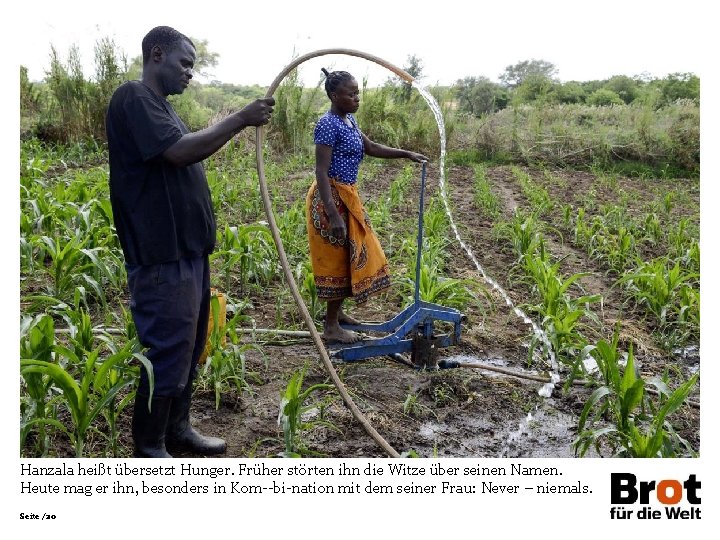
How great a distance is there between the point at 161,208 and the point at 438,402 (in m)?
1.58

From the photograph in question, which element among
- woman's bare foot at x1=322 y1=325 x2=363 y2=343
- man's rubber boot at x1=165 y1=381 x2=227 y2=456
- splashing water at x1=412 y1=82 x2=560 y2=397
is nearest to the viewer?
man's rubber boot at x1=165 y1=381 x2=227 y2=456

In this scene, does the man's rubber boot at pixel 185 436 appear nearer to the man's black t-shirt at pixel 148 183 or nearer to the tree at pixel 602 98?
the man's black t-shirt at pixel 148 183

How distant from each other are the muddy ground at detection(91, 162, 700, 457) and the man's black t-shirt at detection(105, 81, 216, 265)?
2.78 feet

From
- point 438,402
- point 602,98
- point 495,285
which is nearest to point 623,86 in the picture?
point 602,98

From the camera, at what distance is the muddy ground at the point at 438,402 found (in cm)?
284

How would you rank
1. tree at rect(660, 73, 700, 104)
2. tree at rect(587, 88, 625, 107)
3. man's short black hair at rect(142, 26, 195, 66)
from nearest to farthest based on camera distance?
man's short black hair at rect(142, 26, 195, 66)
tree at rect(660, 73, 700, 104)
tree at rect(587, 88, 625, 107)

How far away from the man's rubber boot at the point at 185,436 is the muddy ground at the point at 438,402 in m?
0.08

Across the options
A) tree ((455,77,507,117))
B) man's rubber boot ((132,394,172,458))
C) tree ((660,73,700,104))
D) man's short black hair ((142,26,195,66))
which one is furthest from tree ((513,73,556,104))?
man's rubber boot ((132,394,172,458))

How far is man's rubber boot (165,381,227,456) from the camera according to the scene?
8.68 ft

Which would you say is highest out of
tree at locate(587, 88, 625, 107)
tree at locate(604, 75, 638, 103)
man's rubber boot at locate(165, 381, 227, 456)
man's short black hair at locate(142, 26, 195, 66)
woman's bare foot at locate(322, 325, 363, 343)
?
tree at locate(604, 75, 638, 103)

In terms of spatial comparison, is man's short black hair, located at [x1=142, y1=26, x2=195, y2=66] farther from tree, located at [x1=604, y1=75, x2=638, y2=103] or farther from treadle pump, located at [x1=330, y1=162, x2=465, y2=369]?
tree, located at [x1=604, y1=75, x2=638, y2=103]

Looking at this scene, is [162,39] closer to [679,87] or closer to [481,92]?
[679,87]

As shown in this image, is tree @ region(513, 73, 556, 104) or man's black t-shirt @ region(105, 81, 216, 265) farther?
tree @ region(513, 73, 556, 104)
